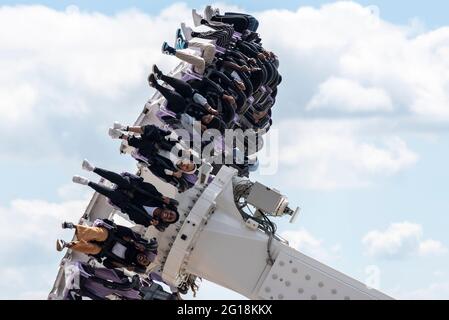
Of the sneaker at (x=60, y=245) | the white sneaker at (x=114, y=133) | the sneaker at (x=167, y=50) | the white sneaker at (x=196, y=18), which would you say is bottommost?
the sneaker at (x=60, y=245)


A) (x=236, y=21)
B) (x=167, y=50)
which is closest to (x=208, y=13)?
(x=236, y=21)

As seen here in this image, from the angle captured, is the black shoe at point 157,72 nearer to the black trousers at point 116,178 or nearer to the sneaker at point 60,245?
the black trousers at point 116,178

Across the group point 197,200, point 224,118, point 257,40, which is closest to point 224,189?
point 197,200

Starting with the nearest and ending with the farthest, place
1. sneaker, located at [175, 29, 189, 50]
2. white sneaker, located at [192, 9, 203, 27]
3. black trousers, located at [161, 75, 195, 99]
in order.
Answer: black trousers, located at [161, 75, 195, 99] < sneaker, located at [175, 29, 189, 50] < white sneaker, located at [192, 9, 203, 27]

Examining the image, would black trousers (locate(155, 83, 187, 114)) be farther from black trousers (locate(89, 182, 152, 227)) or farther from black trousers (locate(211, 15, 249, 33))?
black trousers (locate(211, 15, 249, 33))

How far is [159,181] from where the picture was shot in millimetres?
31031

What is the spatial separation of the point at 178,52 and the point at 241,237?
21.8ft

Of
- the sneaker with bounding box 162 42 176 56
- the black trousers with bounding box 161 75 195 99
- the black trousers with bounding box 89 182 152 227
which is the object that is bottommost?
the black trousers with bounding box 89 182 152 227

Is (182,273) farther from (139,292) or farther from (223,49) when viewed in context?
(223,49)

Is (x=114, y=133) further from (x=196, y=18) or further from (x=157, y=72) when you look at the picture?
(x=196, y=18)

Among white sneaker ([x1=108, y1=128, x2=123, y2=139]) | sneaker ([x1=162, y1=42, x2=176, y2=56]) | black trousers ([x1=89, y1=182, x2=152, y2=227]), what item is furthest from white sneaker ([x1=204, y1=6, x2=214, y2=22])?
black trousers ([x1=89, y1=182, x2=152, y2=227])

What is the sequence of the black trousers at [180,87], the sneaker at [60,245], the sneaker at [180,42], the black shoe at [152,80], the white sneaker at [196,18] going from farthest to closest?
1. the white sneaker at [196,18]
2. the sneaker at [180,42]
3. the black trousers at [180,87]
4. the black shoe at [152,80]
5. the sneaker at [60,245]

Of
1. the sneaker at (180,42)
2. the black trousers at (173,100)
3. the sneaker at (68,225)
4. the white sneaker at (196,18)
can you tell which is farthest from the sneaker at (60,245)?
the white sneaker at (196,18)
